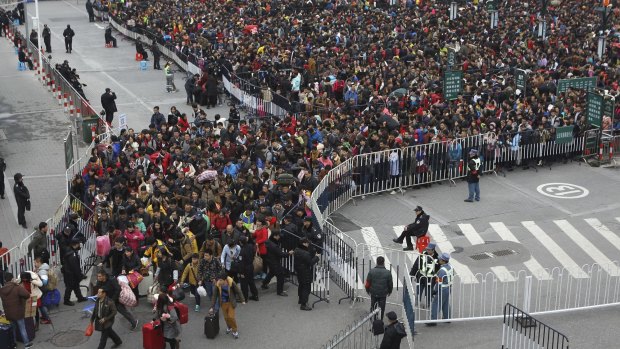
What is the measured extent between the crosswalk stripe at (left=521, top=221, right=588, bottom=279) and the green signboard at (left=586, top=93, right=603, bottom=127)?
5778mm

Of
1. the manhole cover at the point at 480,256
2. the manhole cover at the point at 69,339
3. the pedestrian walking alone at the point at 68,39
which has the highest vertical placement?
the pedestrian walking alone at the point at 68,39

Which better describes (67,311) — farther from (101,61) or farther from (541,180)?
(101,61)

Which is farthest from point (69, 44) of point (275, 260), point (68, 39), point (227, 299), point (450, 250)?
point (227, 299)

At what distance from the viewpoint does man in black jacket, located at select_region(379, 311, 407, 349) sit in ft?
56.0

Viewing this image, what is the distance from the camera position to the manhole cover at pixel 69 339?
1898 cm

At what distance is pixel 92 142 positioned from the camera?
32.5 meters

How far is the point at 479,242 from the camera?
79.4 ft

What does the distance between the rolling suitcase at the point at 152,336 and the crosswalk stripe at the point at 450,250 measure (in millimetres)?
6511

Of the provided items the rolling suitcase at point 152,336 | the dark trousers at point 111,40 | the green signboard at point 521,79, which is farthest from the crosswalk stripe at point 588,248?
the dark trousers at point 111,40

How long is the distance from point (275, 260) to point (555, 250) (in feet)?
23.2

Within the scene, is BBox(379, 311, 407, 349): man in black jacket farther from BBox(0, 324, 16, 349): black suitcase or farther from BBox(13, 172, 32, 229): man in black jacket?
BBox(13, 172, 32, 229): man in black jacket

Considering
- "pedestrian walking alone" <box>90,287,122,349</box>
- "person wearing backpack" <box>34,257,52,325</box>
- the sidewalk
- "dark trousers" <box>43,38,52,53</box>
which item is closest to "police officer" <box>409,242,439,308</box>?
"pedestrian walking alone" <box>90,287,122,349</box>

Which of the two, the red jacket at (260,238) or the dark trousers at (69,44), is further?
the dark trousers at (69,44)

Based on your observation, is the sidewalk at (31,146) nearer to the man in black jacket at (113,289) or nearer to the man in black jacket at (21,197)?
the man in black jacket at (21,197)
